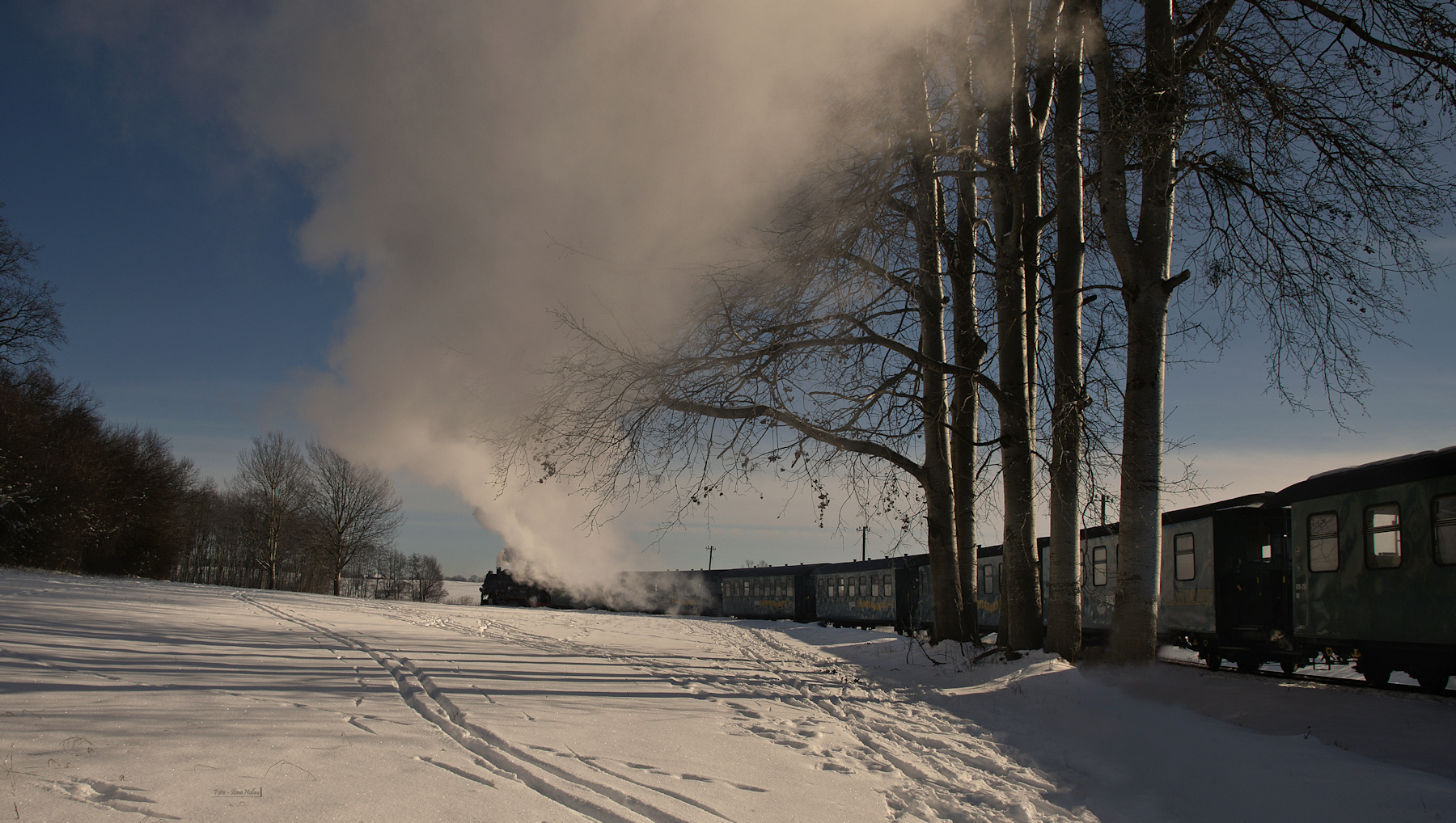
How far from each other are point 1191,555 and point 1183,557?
0.74ft

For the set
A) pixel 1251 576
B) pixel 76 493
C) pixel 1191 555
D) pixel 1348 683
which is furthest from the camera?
pixel 76 493

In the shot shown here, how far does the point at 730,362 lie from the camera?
8.04m

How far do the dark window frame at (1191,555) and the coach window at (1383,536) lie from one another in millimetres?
3111

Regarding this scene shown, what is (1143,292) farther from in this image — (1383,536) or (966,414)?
(1383,536)

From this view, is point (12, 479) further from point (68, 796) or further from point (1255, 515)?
point (1255, 515)

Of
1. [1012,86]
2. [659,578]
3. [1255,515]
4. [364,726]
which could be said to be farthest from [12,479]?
[1255,515]

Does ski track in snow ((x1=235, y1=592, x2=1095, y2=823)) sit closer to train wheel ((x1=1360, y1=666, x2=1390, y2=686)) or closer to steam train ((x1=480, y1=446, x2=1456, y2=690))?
steam train ((x1=480, y1=446, x2=1456, y2=690))

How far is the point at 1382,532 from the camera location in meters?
8.77

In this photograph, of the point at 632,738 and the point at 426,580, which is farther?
the point at 426,580

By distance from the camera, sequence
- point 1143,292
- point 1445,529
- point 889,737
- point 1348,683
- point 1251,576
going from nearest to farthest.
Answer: point 889,737 → point 1143,292 → point 1445,529 → point 1348,683 → point 1251,576

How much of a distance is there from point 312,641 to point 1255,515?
12.7m

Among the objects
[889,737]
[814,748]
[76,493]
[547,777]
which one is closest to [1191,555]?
[889,737]

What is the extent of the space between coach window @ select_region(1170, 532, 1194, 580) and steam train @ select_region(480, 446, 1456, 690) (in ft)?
0.08

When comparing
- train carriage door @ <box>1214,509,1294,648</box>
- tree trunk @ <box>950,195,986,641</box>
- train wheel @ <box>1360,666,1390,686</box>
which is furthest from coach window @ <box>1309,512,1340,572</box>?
tree trunk @ <box>950,195,986,641</box>
